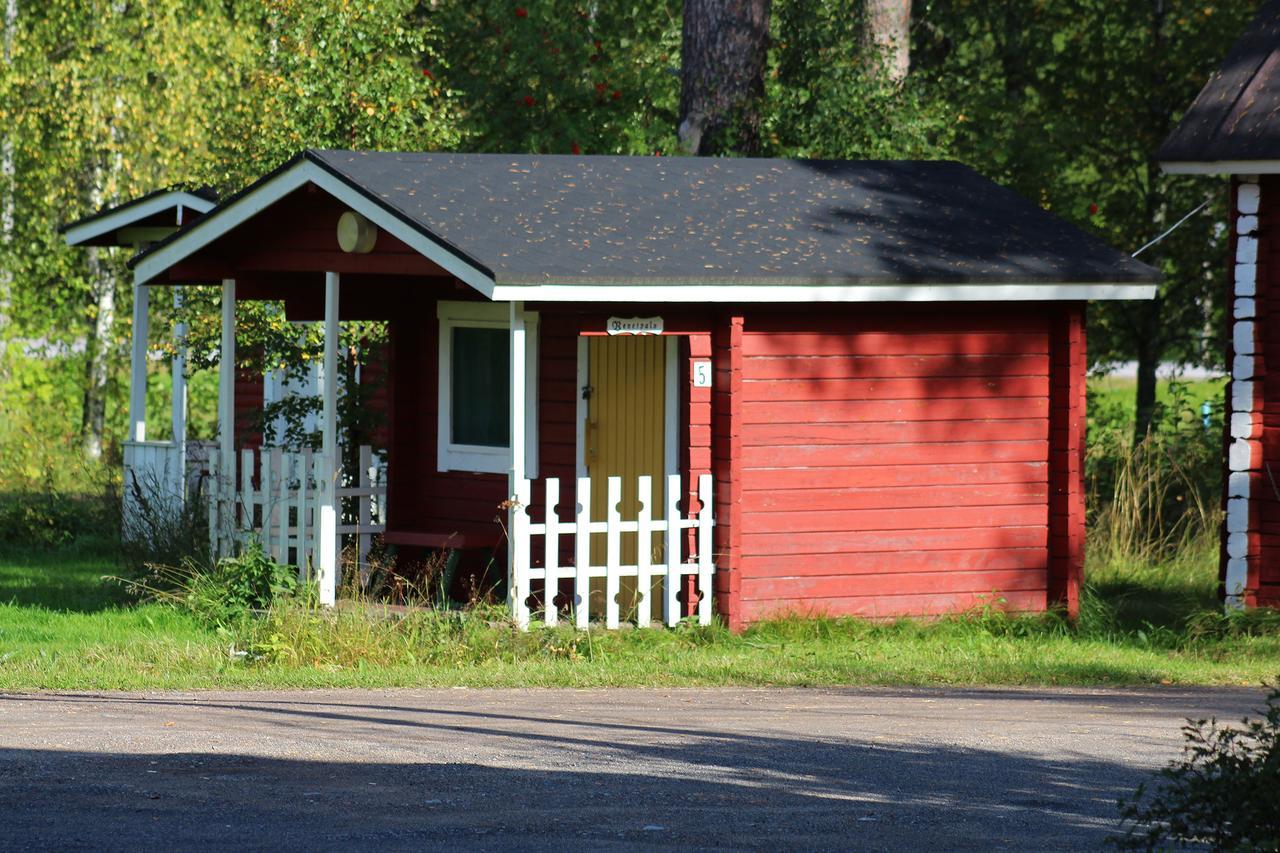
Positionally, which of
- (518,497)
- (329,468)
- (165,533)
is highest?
(329,468)

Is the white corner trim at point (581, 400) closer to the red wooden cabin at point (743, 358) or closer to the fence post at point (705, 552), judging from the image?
the red wooden cabin at point (743, 358)

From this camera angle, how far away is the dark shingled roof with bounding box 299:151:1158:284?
12953 millimetres

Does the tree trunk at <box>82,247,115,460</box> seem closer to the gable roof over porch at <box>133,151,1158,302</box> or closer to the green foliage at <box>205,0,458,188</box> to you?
the green foliage at <box>205,0,458,188</box>

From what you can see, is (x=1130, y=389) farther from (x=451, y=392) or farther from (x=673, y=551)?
(x=673, y=551)

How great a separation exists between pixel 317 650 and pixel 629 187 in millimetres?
4174

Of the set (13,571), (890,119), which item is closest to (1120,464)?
(890,119)

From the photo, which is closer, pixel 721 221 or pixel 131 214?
Answer: pixel 721 221

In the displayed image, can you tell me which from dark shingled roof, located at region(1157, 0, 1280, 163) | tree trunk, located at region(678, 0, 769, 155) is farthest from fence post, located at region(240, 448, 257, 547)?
tree trunk, located at region(678, 0, 769, 155)

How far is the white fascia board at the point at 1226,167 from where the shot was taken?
13922mm

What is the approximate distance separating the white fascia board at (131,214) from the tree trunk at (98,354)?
6.97m

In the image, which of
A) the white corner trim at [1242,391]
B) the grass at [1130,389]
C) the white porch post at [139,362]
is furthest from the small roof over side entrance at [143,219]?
the grass at [1130,389]

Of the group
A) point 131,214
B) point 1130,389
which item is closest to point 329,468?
point 131,214

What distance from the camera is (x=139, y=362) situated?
1894cm

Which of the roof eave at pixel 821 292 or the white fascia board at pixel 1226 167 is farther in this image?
the white fascia board at pixel 1226 167
